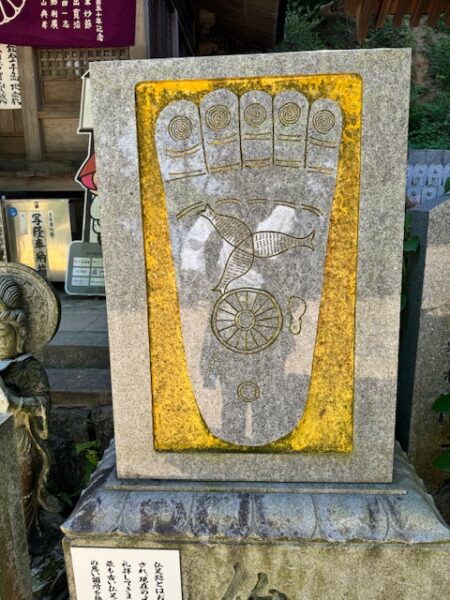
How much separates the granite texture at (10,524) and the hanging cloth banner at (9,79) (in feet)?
16.8

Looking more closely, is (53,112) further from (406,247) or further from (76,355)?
(406,247)

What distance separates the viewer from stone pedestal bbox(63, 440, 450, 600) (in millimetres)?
1944

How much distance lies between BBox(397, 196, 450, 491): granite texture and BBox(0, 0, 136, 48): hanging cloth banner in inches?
154

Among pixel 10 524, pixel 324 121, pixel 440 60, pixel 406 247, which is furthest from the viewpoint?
pixel 440 60

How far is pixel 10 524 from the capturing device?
1678 millimetres

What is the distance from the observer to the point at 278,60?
1.87 metres

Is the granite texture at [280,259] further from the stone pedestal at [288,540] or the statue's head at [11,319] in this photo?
the statue's head at [11,319]

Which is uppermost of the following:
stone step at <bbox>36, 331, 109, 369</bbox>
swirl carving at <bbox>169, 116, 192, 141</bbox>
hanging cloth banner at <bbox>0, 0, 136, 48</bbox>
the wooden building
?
hanging cloth banner at <bbox>0, 0, 136, 48</bbox>

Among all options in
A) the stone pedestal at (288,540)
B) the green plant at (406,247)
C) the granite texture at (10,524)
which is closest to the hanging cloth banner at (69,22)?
the green plant at (406,247)

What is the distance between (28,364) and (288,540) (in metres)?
1.63

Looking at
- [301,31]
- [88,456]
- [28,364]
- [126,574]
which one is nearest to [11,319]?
[28,364]

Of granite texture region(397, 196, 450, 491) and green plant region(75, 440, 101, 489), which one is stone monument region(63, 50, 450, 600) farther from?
green plant region(75, 440, 101, 489)

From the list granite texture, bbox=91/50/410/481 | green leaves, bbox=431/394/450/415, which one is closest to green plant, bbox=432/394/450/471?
green leaves, bbox=431/394/450/415

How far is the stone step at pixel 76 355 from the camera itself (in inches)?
148
